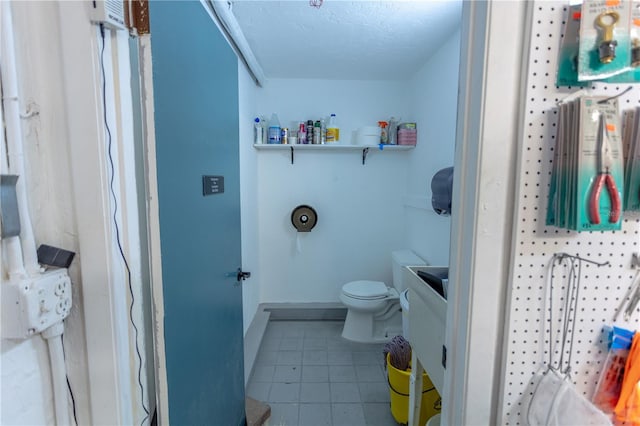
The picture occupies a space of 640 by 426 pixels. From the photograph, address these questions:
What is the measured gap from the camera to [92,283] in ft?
2.13

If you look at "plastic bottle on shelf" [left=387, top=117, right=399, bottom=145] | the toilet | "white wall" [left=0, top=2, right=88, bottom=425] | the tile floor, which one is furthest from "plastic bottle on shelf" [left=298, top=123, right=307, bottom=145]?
"white wall" [left=0, top=2, right=88, bottom=425]

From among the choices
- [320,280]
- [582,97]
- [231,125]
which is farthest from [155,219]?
[320,280]

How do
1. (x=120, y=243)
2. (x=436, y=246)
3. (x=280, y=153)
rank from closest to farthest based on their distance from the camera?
(x=120, y=243) < (x=436, y=246) < (x=280, y=153)

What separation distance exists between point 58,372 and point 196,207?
535 mm

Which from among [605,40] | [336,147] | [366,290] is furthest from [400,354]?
[336,147]

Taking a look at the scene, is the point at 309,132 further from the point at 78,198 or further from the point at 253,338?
the point at 78,198

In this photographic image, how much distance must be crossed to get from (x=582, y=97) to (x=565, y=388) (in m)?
0.68

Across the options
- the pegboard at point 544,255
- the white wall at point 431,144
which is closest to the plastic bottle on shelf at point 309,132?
the white wall at point 431,144

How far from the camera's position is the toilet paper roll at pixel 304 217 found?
2.78 metres

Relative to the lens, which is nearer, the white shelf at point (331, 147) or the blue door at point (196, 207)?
the blue door at point (196, 207)

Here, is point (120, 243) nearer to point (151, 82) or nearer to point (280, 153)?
point (151, 82)

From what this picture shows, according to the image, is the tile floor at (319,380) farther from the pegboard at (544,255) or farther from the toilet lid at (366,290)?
the pegboard at (544,255)

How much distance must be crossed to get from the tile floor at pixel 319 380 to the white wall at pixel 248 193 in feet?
1.34

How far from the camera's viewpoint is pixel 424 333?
1.13 metres
